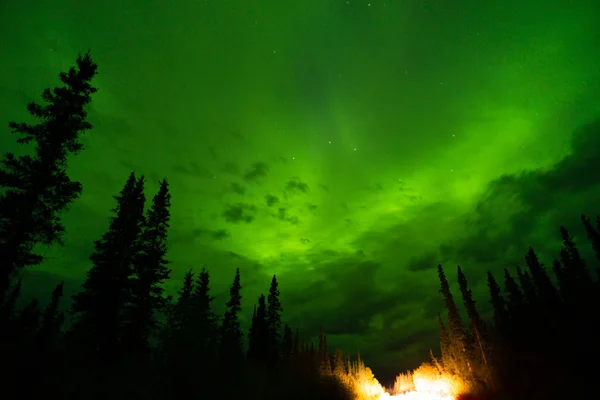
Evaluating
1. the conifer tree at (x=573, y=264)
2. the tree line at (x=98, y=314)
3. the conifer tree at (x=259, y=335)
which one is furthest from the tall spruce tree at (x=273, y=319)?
the conifer tree at (x=573, y=264)

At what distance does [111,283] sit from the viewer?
21.0 metres

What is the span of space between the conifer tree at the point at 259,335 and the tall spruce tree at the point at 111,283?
34676mm

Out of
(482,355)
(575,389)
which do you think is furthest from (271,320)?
(575,389)

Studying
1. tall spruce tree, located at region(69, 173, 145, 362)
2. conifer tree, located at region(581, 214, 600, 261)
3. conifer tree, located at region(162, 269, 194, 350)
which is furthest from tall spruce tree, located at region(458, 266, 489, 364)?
tall spruce tree, located at region(69, 173, 145, 362)

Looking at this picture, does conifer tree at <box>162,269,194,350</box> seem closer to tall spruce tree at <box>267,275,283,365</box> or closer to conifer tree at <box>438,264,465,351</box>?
tall spruce tree at <box>267,275,283,365</box>

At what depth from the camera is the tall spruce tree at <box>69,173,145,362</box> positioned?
19766mm

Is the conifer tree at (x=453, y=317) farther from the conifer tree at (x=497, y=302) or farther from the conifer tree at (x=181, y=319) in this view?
the conifer tree at (x=181, y=319)

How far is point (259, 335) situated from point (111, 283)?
1522 inches

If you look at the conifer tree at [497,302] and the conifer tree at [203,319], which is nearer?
the conifer tree at [203,319]

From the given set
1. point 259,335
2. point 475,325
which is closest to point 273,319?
point 259,335

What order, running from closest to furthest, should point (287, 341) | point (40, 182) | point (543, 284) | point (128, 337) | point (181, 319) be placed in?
1. point (40, 182)
2. point (128, 337)
3. point (181, 319)
4. point (543, 284)
5. point (287, 341)

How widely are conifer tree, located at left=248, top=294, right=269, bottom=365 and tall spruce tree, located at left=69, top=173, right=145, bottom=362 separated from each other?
114 ft

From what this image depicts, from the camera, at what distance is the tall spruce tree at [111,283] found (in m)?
19.8

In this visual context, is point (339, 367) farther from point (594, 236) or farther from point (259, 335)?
point (594, 236)
